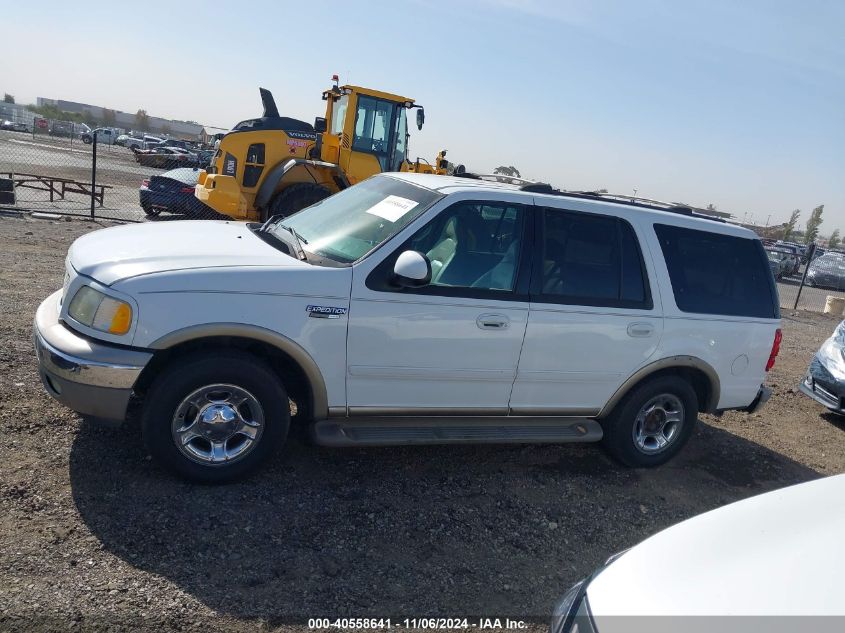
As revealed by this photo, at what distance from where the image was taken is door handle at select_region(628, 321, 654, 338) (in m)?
4.62

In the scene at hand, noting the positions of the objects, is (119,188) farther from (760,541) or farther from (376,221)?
(760,541)

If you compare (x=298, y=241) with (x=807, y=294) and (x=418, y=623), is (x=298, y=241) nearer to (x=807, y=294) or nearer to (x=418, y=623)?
(x=418, y=623)

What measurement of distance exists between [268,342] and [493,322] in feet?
4.55

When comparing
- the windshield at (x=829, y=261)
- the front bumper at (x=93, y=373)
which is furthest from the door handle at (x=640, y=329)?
the windshield at (x=829, y=261)

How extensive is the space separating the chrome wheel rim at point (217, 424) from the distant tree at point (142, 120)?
364ft

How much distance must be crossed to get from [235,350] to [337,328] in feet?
1.91

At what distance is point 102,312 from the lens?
11.5ft

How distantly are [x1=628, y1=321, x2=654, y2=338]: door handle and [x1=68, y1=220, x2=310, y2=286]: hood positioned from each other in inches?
90.5

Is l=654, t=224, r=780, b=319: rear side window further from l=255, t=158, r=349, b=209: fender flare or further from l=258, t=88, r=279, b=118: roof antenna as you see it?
l=258, t=88, r=279, b=118: roof antenna

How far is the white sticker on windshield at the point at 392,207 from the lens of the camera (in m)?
4.28

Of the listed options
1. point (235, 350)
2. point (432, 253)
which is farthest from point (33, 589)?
point (432, 253)

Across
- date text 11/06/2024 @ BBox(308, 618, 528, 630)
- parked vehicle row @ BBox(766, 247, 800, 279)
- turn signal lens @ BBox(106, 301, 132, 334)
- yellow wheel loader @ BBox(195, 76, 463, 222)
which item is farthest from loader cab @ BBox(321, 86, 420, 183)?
parked vehicle row @ BBox(766, 247, 800, 279)

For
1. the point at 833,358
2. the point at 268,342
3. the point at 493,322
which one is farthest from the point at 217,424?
the point at 833,358

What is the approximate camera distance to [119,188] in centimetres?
2212
